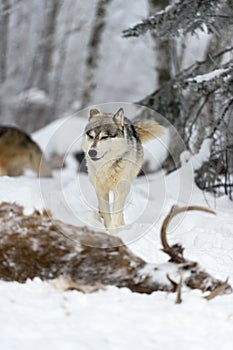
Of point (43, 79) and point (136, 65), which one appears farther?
point (136, 65)

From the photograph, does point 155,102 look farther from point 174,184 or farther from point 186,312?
point 186,312

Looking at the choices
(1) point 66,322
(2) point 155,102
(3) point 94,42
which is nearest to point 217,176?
(2) point 155,102

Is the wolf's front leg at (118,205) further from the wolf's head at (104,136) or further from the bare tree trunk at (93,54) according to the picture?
the bare tree trunk at (93,54)

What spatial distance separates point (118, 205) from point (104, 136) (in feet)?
2.57

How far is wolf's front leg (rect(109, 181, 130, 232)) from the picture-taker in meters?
5.21

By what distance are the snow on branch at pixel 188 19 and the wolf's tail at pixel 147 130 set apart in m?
1.44

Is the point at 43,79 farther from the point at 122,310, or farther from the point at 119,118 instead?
the point at 122,310

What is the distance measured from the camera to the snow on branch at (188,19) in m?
6.81

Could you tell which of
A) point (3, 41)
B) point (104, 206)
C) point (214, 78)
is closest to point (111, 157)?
point (104, 206)

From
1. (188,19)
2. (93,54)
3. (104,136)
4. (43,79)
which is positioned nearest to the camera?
(104,136)

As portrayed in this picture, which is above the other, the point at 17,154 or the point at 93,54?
the point at 93,54

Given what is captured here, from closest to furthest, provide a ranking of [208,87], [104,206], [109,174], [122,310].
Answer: [122,310], [109,174], [104,206], [208,87]

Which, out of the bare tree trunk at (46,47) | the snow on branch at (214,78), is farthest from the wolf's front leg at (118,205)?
the bare tree trunk at (46,47)

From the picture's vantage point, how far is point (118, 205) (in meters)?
5.26
